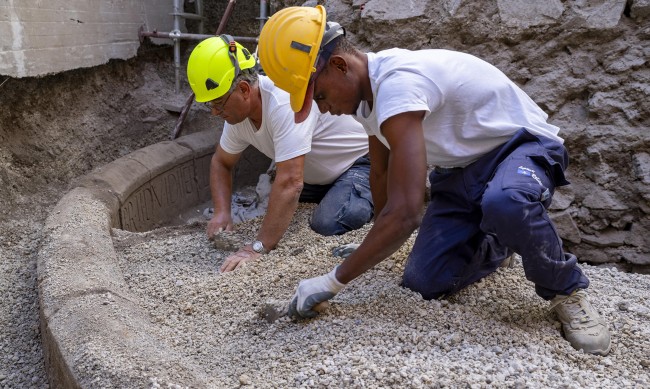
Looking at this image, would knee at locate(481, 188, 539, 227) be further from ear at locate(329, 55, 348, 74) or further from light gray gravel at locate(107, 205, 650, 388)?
ear at locate(329, 55, 348, 74)

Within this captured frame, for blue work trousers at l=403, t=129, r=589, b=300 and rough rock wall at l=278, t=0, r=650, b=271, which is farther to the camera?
rough rock wall at l=278, t=0, r=650, b=271

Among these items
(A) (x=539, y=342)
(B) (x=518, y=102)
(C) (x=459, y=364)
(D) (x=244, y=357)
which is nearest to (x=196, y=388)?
(D) (x=244, y=357)

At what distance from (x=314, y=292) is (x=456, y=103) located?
90 cm

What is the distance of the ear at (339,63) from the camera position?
7.42ft

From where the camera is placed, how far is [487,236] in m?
2.71

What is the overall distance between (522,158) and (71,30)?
3.74 m

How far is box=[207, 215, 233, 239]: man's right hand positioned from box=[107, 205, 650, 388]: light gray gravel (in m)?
0.41

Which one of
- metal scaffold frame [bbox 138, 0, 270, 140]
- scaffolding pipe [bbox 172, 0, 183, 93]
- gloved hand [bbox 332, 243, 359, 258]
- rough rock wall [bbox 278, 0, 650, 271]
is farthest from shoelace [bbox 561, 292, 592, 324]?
scaffolding pipe [bbox 172, 0, 183, 93]

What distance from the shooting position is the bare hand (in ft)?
10.1

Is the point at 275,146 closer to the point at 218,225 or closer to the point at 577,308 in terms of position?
the point at 218,225

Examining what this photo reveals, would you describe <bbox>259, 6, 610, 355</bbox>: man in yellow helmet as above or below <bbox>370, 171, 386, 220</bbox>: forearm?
above

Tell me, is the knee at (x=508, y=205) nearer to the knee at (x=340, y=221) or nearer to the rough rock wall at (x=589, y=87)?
the knee at (x=340, y=221)

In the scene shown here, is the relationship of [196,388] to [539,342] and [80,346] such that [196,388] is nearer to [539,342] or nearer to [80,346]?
[80,346]

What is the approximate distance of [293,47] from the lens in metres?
2.26
